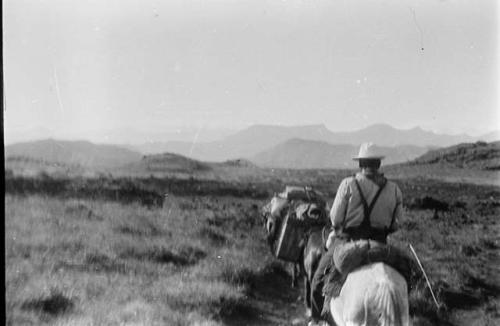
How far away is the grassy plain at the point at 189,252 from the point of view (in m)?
6.45

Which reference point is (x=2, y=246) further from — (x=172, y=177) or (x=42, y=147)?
(x=172, y=177)

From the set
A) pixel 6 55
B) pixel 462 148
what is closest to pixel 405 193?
pixel 462 148

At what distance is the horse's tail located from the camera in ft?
14.3

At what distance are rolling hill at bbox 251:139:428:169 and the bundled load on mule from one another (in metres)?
1.41

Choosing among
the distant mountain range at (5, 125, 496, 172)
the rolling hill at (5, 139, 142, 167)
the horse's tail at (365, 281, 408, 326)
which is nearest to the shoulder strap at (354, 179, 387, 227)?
the horse's tail at (365, 281, 408, 326)

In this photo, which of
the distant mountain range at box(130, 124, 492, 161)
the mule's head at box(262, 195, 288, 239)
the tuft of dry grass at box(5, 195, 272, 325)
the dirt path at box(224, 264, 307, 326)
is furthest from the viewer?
the distant mountain range at box(130, 124, 492, 161)

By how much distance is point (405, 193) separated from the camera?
9.60m

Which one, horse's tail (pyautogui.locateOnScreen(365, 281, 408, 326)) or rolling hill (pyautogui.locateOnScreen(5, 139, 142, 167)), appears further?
rolling hill (pyautogui.locateOnScreen(5, 139, 142, 167))

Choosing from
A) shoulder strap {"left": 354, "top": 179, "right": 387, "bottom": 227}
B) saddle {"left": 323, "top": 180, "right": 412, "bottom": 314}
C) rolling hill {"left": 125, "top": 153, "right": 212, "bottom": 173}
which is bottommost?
saddle {"left": 323, "top": 180, "right": 412, "bottom": 314}

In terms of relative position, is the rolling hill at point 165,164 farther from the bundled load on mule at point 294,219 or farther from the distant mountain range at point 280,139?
the bundled load on mule at point 294,219

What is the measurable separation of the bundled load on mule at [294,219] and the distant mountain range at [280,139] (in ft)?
3.76

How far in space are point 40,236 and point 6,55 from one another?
8.89 feet

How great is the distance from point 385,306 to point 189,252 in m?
4.19

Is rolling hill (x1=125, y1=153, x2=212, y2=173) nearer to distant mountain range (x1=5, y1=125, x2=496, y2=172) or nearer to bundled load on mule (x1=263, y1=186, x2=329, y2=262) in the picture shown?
distant mountain range (x1=5, y1=125, x2=496, y2=172)
